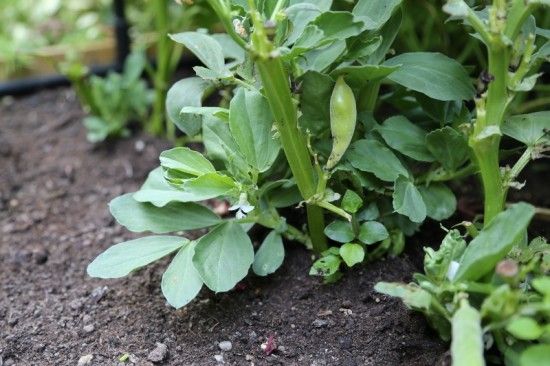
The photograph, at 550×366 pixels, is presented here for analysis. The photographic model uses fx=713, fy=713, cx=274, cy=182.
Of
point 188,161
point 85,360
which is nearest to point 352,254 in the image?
point 188,161

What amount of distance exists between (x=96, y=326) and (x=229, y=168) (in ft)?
1.03

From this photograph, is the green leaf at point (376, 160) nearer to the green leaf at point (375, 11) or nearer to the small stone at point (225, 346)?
the green leaf at point (375, 11)

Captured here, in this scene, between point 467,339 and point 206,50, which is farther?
point 206,50

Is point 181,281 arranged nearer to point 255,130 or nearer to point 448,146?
point 255,130

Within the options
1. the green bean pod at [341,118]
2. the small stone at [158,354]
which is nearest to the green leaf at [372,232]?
the green bean pod at [341,118]

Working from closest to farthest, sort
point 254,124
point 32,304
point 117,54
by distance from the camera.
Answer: point 254,124 < point 32,304 < point 117,54

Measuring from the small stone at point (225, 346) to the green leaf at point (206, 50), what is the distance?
0.38m

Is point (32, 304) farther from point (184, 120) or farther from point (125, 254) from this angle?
point (184, 120)

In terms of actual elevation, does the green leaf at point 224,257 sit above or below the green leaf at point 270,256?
above

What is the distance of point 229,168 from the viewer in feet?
3.42

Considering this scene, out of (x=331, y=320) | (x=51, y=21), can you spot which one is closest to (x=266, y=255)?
(x=331, y=320)

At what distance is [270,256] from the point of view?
1079 mm

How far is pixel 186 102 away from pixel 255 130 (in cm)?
14

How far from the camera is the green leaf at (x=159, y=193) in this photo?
3.36ft
